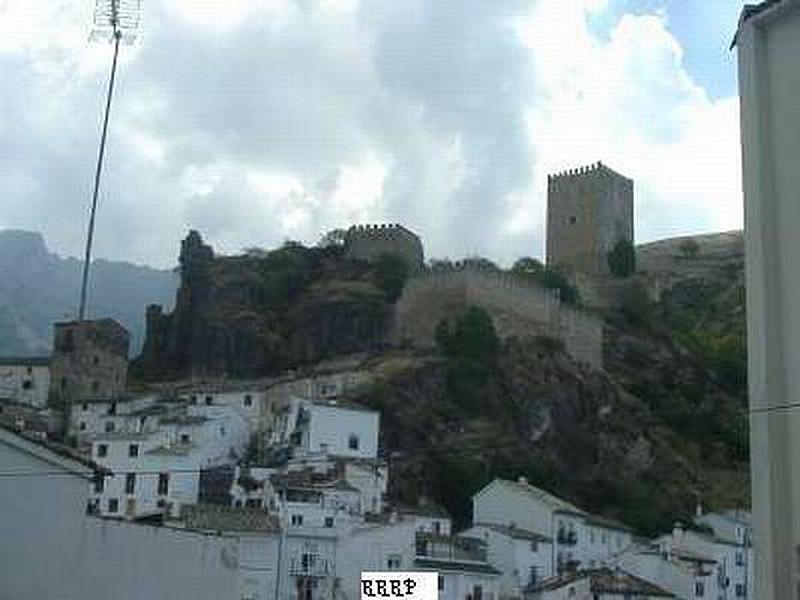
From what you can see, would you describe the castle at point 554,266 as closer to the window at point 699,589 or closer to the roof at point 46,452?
the window at point 699,589

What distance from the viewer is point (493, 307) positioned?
8438 centimetres

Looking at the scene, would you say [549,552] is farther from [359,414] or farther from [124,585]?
[124,585]

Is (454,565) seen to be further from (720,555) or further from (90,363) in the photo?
(90,363)

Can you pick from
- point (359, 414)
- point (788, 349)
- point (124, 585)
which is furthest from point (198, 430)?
point (788, 349)

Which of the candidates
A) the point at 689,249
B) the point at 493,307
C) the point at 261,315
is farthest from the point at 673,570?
the point at 689,249

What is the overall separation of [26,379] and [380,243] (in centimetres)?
2536

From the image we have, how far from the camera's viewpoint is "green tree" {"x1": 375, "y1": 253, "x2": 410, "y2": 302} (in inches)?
3398

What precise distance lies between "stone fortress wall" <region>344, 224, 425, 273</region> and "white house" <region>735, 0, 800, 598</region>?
83.3 meters

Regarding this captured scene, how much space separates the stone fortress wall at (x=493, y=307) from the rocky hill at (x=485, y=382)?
151 cm

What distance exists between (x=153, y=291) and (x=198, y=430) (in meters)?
92.4

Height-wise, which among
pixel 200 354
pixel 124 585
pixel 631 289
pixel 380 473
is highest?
pixel 631 289

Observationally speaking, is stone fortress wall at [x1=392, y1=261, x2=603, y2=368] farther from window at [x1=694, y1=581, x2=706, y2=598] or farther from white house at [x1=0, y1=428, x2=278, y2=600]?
white house at [x1=0, y1=428, x2=278, y2=600]

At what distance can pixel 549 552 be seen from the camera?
60.8 meters

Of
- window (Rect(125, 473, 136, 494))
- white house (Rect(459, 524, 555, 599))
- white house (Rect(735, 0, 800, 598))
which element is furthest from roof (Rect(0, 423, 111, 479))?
window (Rect(125, 473, 136, 494))
